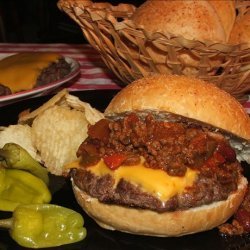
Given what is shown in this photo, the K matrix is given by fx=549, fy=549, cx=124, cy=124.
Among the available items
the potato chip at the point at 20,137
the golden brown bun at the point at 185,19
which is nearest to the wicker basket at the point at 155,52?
the golden brown bun at the point at 185,19

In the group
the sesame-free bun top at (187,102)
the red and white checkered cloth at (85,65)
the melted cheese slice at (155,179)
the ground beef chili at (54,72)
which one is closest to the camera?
the melted cheese slice at (155,179)

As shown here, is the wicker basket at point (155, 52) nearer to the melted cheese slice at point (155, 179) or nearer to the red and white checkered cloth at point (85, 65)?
the red and white checkered cloth at point (85, 65)

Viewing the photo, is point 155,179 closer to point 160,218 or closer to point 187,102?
point 160,218

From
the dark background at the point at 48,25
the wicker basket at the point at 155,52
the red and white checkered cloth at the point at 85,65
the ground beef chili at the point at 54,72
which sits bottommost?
the dark background at the point at 48,25

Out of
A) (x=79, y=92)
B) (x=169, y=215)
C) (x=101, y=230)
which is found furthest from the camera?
(x=79, y=92)

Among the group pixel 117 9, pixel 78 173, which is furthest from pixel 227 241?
pixel 117 9

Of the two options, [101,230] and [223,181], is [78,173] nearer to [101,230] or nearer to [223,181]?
[101,230]
